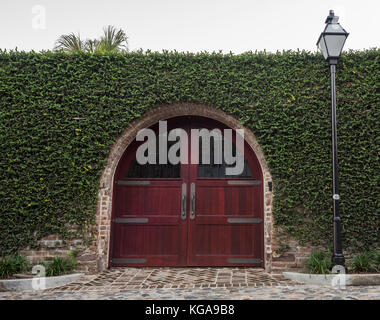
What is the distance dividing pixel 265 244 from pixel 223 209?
102 cm

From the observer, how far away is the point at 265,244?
5.40 m

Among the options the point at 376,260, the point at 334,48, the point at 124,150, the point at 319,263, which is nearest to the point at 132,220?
the point at 124,150

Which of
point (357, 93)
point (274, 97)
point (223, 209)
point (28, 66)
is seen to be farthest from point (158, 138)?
point (357, 93)

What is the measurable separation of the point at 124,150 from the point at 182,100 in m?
1.50

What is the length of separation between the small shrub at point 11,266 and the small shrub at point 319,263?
4787 mm

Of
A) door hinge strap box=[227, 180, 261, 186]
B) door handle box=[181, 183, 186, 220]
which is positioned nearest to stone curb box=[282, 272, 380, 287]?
door hinge strap box=[227, 180, 261, 186]

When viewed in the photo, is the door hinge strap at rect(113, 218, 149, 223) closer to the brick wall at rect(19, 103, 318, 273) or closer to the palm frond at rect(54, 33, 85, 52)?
the brick wall at rect(19, 103, 318, 273)

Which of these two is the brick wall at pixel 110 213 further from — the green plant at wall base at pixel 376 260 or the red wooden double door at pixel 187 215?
the green plant at wall base at pixel 376 260

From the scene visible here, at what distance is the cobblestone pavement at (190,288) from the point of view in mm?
3920

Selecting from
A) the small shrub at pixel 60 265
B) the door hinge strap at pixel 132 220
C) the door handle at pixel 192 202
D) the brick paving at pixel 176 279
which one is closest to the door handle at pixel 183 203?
the door handle at pixel 192 202

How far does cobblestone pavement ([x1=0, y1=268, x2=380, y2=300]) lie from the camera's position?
392cm

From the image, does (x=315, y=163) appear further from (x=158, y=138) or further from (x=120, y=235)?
(x=120, y=235)

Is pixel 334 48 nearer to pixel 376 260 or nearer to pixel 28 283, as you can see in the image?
pixel 376 260

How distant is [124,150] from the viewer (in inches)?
226
